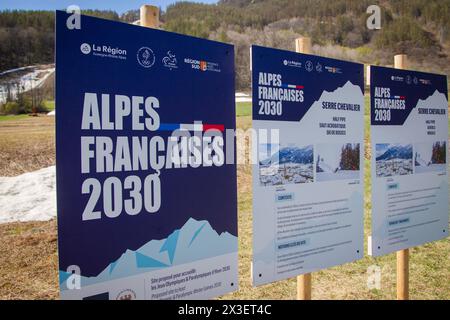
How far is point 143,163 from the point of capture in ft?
5.40

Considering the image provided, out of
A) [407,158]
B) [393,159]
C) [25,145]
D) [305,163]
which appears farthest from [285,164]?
[25,145]

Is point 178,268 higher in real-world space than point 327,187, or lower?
lower

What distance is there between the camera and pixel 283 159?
2148 mm

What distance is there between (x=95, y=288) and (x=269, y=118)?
1226mm

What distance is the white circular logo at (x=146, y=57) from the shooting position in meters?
1.66

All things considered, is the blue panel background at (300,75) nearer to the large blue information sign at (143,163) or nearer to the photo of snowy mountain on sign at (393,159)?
the large blue information sign at (143,163)

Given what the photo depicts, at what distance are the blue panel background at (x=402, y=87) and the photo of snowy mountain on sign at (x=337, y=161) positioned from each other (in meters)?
0.39

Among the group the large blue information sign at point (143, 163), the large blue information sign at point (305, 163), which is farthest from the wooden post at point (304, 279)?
the large blue information sign at point (143, 163)

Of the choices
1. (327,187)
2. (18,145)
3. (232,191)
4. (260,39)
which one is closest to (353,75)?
(327,187)

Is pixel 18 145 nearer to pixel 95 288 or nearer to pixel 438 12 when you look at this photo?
pixel 95 288

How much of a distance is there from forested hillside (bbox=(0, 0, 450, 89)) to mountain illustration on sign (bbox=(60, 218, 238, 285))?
1027 cm

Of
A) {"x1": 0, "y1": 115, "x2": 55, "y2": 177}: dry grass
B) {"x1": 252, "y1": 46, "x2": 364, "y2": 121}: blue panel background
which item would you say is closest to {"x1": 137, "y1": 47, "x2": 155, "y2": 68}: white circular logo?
{"x1": 252, "y1": 46, "x2": 364, "y2": 121}: blue panel background

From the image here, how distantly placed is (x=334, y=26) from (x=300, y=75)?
1897 centimetres

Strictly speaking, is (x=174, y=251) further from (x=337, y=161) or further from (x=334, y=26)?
(x=334, y=26)
